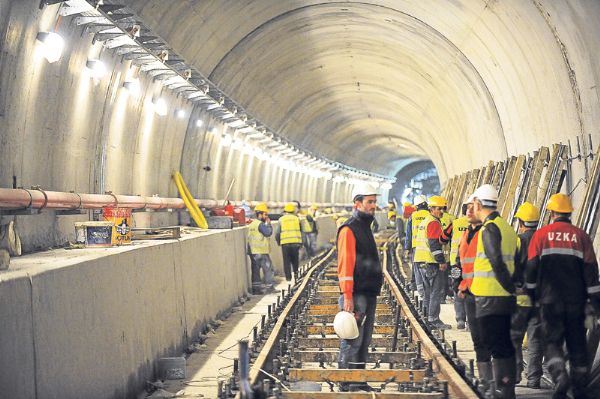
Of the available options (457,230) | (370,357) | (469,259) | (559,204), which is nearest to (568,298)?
(559,204)

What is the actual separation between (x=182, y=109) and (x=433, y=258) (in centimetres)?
661

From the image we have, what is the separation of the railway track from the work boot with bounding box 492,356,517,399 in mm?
230

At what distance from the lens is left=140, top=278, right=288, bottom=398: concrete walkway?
908 cm

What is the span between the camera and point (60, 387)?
6.46m

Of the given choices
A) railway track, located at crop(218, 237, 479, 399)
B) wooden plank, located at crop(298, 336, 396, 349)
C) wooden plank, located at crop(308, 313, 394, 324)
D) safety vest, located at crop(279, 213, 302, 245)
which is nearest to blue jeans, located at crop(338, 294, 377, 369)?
railway track, located at crop(218, 237, 479, 399)

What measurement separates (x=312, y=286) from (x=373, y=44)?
632 cm

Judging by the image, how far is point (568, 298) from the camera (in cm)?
779

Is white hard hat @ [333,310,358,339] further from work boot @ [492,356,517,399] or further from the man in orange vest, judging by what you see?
work boot @ [492,356,517,399]

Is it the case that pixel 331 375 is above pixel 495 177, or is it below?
below

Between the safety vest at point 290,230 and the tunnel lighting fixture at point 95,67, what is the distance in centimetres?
823

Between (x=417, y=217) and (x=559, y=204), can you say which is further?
(x=417, y=217)

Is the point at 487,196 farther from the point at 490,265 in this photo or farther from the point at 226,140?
the point at 226,140

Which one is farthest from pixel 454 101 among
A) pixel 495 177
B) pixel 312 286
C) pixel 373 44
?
pixel 312 286

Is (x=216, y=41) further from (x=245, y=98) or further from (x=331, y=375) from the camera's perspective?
(x=331, y=375)
